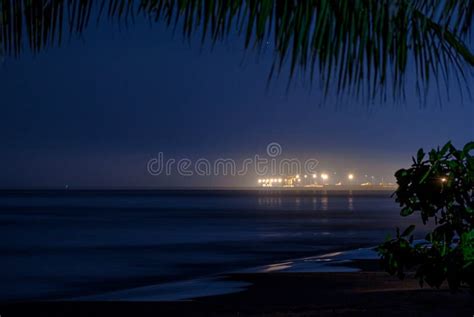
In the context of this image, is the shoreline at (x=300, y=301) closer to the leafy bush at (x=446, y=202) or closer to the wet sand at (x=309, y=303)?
the wet sand at (x=309, y=303)

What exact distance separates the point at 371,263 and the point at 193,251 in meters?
11.8

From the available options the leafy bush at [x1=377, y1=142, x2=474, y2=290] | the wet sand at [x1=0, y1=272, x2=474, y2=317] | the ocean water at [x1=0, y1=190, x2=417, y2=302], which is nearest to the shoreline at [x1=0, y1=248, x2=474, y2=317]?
the wet sand at [x1=0, y1=272, x2=474, y2=317]

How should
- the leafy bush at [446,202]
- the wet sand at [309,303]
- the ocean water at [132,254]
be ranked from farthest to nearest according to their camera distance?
the ocean water at [132,254] < the wet sand at [309,303] < the leafy bush at [446,202]

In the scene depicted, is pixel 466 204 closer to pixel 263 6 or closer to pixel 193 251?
pixel 263 6

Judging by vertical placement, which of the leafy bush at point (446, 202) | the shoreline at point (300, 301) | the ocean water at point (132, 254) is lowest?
the ocean water at point (132, 254)

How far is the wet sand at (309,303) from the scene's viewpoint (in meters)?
9.31

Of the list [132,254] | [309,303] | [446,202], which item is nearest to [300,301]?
[309,303]

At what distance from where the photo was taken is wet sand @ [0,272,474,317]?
9.31 meters

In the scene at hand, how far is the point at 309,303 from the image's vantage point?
36.4 feet

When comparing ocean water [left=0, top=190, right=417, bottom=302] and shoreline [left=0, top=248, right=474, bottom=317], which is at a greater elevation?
shoreline [left=0, top=248, right=474, bottom=317]

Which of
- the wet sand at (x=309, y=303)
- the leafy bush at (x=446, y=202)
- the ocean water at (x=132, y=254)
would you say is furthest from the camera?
the ocean water at (x=132, y=254)

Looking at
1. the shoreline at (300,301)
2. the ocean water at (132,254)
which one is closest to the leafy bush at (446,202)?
the shoreline at (300,301)

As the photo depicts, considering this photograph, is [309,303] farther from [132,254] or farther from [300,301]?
[132,254]

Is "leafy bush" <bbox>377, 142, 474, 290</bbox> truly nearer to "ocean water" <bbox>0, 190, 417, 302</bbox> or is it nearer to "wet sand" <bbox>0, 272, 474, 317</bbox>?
"wet sand" <bbox>0, 272, 474, 317</bbox>
